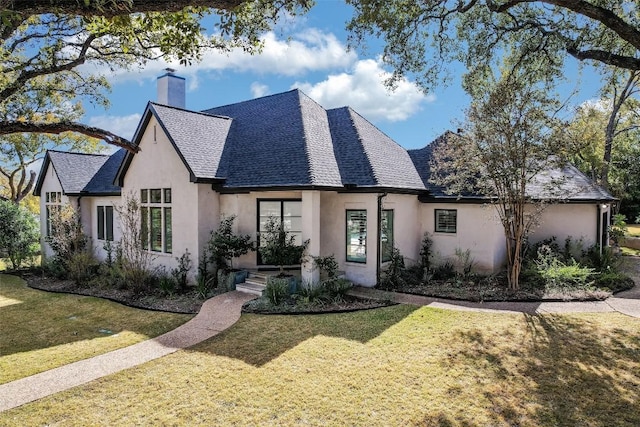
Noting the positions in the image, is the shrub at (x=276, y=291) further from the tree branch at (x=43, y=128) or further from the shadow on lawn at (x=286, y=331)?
the tree branch at (x=43, y=128)

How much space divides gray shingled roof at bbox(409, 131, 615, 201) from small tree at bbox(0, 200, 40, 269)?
21706mm

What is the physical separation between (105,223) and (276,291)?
41.3 feet

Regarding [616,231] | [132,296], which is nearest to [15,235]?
[132,296]

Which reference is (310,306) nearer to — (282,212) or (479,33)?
(282,212)

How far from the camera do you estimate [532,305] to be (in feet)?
38.7

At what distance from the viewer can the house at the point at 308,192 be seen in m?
14.1

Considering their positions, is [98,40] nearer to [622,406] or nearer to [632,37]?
[632,37]

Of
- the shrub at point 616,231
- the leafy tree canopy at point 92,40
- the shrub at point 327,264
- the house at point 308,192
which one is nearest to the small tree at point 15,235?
the leafy tree canopy at point 92,40

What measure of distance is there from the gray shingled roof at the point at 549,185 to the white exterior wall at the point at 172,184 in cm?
954

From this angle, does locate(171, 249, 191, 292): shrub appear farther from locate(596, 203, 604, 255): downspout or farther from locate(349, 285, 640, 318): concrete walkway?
locate(596, 203, 604, 255): downspout

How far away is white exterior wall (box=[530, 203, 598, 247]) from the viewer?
16984 millimetres

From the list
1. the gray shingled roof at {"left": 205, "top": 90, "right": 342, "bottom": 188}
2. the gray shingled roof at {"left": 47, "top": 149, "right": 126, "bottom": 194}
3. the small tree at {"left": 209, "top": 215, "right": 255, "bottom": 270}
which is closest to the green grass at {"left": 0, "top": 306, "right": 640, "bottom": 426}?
the small tree at {"left": 209, "top": 215, "right": 255, "bottom": 270}

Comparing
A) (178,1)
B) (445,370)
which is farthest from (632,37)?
(178,1)

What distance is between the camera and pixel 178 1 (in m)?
4.89
